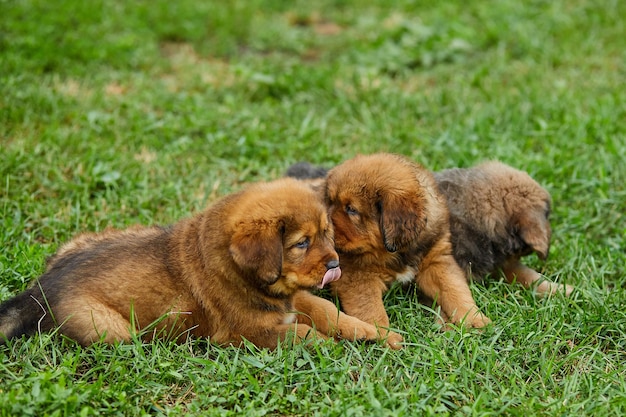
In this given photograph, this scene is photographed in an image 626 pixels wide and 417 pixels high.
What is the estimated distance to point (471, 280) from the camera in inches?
219

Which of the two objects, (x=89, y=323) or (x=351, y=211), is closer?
(x=89, y=323)

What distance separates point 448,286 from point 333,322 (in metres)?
0.90

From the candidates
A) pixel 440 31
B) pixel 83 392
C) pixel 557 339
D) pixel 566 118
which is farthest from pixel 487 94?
pixel 83 392

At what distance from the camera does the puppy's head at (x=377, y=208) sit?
5.06 meters

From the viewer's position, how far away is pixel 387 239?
16.6ft

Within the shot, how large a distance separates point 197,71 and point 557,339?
5786mm

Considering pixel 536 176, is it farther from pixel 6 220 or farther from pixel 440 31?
pixel 6 220

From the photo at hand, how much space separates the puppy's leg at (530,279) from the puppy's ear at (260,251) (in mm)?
2041

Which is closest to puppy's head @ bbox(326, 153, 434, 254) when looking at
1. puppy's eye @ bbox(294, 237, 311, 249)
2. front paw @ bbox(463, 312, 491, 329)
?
puppy's eye @ bbox(294, 237, 311, 249)

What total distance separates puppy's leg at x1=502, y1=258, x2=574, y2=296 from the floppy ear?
101 cm

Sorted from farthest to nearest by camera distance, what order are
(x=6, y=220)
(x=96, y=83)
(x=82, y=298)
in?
(x=96, y=83) < (x=6, y=220) < (x=82, y=298)

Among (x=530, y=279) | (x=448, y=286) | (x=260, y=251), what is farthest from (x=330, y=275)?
(x=530, y=279)

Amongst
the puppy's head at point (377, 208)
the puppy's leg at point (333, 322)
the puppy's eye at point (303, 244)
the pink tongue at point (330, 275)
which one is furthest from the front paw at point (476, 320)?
the puppy's eye at point (303, 244)

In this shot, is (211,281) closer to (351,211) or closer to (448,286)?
(351,211)
